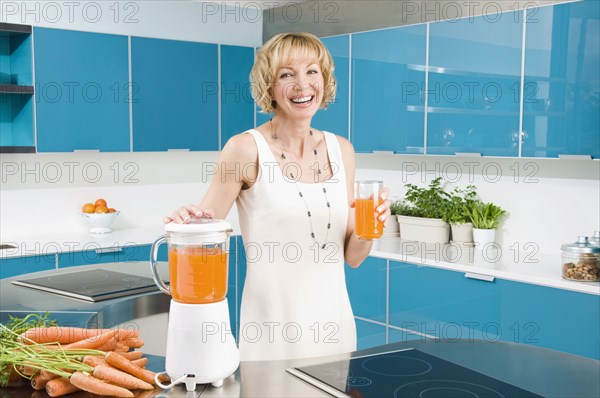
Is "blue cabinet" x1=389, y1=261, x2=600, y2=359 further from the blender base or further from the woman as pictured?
the blender base

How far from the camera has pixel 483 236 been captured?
401 cm

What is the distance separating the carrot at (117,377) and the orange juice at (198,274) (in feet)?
0.58

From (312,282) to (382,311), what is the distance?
216cm

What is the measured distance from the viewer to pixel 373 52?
14.4ft

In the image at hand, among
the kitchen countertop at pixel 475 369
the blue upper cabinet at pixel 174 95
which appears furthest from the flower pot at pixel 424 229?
the kitchen countertop at pixel 475 369

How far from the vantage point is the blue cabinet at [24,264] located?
12.7 ft

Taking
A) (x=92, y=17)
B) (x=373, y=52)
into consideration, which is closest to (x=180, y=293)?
(x=373, y=52)

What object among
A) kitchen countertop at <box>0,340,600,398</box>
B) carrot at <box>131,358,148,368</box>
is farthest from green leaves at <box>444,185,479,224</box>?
carrot at <box>131,358,148,368</box>

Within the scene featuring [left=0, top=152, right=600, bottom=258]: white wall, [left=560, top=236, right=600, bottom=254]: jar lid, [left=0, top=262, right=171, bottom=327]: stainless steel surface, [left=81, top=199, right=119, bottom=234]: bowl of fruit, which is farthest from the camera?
[left=81, top=199, right=119, bottom=234]: bowl of fruit

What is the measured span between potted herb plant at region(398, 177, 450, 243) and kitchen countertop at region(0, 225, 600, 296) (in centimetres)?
5

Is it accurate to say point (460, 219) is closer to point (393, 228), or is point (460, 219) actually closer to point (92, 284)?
point (393, 228)

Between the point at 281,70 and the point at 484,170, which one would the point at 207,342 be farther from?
the point at 484,170

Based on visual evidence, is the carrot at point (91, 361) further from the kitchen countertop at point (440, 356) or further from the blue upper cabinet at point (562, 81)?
the blue upper cabinet at point (562, 81)

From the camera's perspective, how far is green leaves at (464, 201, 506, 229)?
403 centimetres
